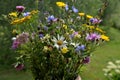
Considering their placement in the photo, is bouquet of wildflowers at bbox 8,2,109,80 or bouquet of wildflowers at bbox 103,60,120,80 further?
bouquet of wildflowers at bbox 8,2,109,80

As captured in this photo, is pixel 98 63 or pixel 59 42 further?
pixel 98 63

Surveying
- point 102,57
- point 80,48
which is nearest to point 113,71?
point 80,48

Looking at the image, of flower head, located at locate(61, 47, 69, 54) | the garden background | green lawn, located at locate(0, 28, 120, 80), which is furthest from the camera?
green lawn, located at locate(0, 28, 120, 80)

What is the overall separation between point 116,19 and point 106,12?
1.04 metres

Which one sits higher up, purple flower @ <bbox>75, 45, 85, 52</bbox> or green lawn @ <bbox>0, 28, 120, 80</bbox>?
purple flower @ <bbox>75, 45, 85, 52</bbox>

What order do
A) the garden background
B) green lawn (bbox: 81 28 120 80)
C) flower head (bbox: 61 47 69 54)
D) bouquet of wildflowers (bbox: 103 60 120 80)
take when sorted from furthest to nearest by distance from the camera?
green lawn (bbox: 81 28 120 80) → the garden background → flower head (bbox: 61 47 69 54) → bouquet of wildflowers (bbox: 103 60 120 80)

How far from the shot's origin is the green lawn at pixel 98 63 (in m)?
6.47

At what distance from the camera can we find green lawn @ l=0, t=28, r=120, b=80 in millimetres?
6469

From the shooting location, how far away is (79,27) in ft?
12.2

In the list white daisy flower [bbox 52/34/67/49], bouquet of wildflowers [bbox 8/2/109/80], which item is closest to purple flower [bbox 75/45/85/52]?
bouquet of wildflowers [bbox 8/2/109/80]

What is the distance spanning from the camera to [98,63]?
764 centimetres

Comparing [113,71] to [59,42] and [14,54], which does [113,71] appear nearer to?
[59,42]

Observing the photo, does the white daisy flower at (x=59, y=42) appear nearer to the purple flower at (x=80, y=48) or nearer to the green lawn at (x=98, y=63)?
the purple flower at (x=80, y=48)

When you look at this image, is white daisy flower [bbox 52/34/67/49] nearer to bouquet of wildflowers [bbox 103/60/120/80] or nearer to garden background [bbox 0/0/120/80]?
bouquet of wildflowers [bbox 103/60/120/80]
